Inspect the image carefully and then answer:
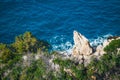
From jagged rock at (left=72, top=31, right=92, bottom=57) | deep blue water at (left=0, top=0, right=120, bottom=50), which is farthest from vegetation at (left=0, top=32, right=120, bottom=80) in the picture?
deep blue water at (left=0, top=0, right=120, bottom=50)

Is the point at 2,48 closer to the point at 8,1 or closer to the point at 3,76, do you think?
the point at 3,76

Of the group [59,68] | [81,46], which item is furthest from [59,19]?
[59,68]

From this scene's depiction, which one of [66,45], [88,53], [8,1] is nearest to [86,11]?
[66,45]

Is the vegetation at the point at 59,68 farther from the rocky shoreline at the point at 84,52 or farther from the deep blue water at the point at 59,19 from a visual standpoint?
the deep blue water at the point at 59,19

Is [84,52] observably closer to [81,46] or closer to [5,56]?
[81,46]

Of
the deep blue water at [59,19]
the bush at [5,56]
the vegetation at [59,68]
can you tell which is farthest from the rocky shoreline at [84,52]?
the deep blue water at [59,19]

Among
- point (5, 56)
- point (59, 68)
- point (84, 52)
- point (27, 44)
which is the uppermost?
point (84, 52)
